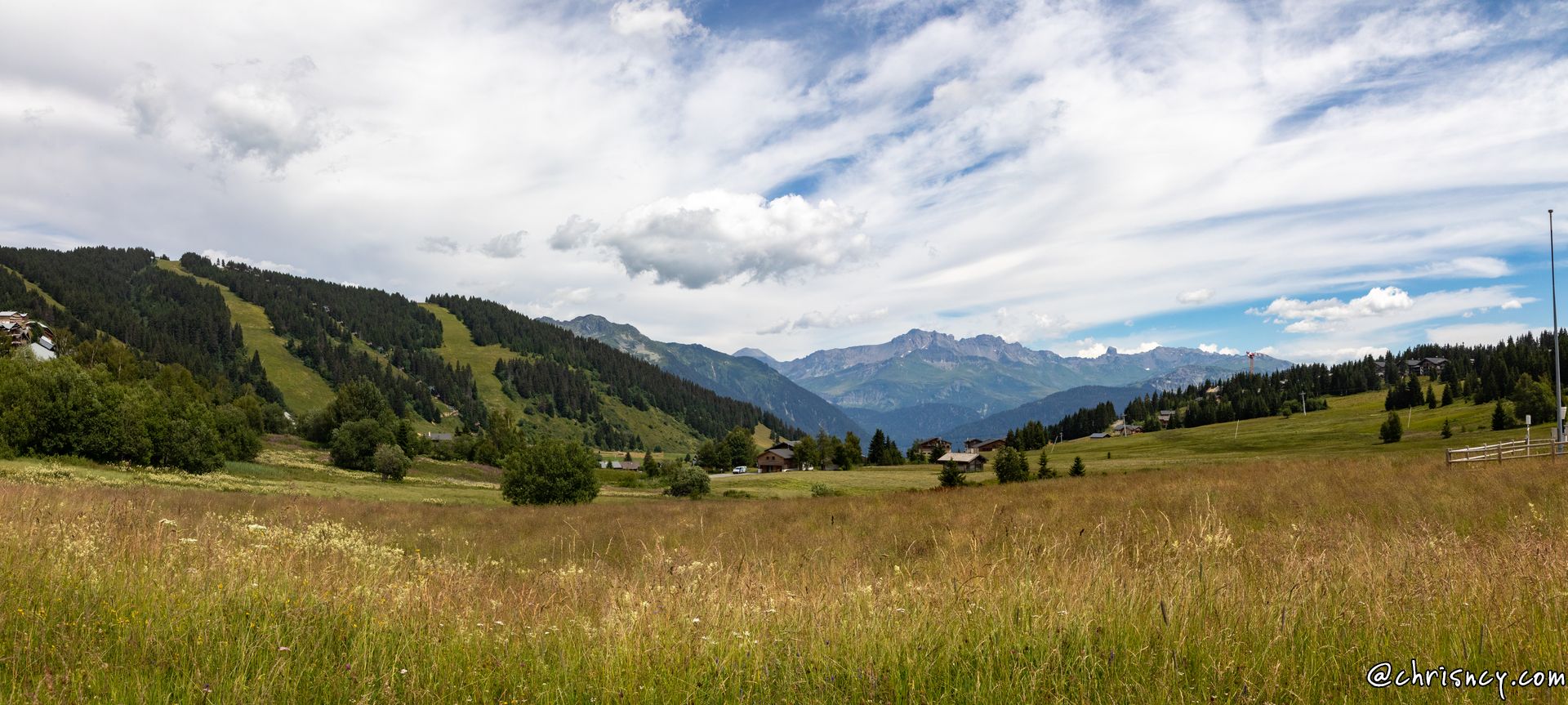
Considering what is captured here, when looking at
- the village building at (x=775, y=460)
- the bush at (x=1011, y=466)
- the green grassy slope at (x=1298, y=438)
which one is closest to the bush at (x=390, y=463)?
the bush at (x=1011, y=466)

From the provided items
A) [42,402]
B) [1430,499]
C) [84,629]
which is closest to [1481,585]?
[84,629]

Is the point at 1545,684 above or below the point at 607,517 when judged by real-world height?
above

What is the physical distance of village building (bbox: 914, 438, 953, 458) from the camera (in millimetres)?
164900

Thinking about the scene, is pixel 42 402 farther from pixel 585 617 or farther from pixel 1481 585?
pixel 1481 585

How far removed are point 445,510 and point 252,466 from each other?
56.9 meters

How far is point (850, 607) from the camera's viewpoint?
16.1 ft

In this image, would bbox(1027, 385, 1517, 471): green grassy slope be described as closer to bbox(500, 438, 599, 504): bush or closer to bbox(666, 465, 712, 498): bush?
bbox(666, 465, 712, 498): bush

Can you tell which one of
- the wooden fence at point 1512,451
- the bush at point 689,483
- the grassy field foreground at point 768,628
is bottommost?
the bush at point 689,483

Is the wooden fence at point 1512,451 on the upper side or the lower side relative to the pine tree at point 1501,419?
upper

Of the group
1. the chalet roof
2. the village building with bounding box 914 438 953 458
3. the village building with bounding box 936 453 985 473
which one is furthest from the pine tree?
the village building with bounding box 914 438 953 458

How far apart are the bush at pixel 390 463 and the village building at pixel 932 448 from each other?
354ft

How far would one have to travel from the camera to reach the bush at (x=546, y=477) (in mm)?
46750

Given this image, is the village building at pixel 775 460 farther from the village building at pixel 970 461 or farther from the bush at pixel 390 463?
the bush at pixel 390 463

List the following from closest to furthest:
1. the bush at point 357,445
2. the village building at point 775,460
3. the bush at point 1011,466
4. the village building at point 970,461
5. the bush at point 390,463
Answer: the bush at point 1011,466
the bush at point 390,463
the bush at point 357,445
the village building at point 970,461
the village building at point 775,460
